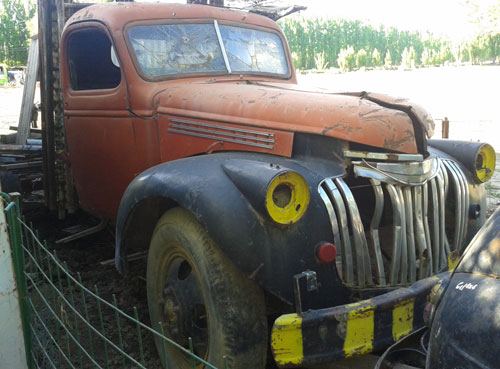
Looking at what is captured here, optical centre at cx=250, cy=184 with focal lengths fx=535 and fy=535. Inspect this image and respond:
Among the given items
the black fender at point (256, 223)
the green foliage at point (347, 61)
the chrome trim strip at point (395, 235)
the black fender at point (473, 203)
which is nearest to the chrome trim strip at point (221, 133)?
the black fender at point (256, 223)

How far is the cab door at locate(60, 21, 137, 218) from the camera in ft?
12.1

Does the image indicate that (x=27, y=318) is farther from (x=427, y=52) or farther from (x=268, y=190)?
(x=427, y=52)

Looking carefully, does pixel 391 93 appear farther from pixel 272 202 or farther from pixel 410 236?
pixel 272 202

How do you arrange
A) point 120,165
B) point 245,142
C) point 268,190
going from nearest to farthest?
point 268,190 → point 245,142 → point 120,165

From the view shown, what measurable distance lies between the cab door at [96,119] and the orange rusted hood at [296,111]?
42 cm

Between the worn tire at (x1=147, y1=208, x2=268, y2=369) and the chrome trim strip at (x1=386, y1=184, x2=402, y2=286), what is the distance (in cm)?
61

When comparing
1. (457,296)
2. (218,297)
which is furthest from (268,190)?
(457,296)

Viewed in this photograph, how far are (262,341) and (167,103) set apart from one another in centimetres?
170

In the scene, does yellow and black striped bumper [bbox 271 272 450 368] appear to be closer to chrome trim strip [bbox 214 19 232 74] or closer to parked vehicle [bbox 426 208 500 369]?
parked vehicle [bbox 426 208 500 369]

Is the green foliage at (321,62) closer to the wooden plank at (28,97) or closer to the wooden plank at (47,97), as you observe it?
the wooden plank at (28,97)

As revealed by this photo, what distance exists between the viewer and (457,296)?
150cm

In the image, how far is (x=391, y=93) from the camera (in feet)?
41.2

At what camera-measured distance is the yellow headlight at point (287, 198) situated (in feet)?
7.41

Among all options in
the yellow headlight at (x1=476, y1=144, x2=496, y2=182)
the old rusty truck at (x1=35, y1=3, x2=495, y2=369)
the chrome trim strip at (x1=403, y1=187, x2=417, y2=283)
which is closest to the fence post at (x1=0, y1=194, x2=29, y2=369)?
the old rusty truck at (x1=35, y1=3, x2=495, y2=369)
